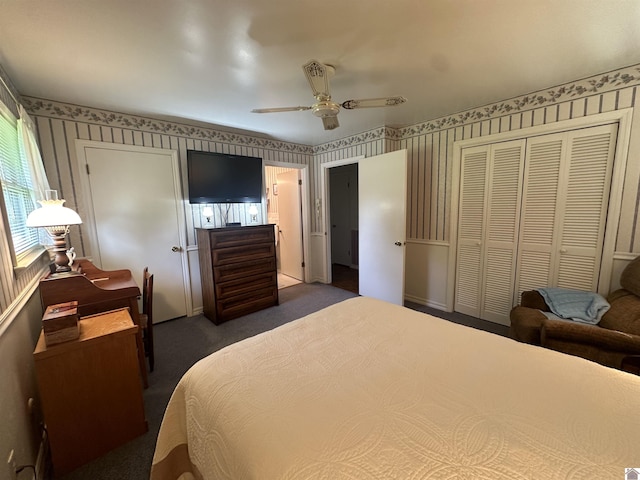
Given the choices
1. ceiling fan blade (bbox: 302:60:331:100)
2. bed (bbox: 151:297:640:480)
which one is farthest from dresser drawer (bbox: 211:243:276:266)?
ceiling fan blade (bbox: 302:60:331:100)

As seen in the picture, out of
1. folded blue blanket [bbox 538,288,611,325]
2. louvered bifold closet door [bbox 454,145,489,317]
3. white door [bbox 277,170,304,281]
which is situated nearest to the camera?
folded blue blanket [bbox 538,288,611,325]

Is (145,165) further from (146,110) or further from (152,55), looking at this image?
(152,55)

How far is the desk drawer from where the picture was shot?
3.06m

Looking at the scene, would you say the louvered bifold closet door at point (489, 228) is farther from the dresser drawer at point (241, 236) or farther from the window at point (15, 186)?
the window at point (15, 186)

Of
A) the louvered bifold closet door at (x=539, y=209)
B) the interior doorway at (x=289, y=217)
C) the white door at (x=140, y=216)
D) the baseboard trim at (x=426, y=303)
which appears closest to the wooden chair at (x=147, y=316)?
the white door at (x=140, y=216)

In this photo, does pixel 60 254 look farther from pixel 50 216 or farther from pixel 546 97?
pixel 546 97

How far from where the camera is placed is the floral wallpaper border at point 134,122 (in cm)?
243

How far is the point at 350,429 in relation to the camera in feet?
2.65

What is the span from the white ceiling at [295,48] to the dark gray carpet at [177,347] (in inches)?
94.6

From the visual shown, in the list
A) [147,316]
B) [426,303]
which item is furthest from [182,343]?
[426,303]

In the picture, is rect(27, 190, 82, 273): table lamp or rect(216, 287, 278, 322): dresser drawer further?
rect(216, 287, 278, 322): dresser drawer

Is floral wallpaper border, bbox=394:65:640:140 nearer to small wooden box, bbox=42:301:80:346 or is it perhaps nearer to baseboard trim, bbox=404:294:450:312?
baseboard trim, bbox=404:294:450:312

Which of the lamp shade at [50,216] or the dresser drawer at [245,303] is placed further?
the dresser drawer at [245,303]

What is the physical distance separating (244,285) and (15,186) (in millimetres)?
2105
